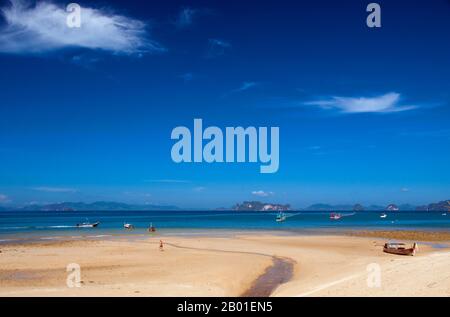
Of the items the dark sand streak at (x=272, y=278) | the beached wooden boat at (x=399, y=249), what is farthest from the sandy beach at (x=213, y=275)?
the beached wooden boat at (x=399, y=249)

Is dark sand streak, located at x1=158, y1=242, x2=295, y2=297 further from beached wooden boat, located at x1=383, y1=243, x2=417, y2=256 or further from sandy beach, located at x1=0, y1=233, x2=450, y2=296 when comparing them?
beached wooden boat, located at x1=383, y1=243, x2=417, y2=256

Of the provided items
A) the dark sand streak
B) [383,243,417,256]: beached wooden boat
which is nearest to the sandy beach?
the dark sand streak

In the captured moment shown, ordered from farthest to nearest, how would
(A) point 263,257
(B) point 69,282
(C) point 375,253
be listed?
(C) point 375,253, (A) point 263,257, (B) point 69,282

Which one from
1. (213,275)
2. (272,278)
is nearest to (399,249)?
(272,278)

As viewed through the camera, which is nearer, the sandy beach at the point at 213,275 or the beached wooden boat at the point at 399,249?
the sandy beach at the point at 213,275

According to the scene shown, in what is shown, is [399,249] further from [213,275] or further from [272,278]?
[213,275]

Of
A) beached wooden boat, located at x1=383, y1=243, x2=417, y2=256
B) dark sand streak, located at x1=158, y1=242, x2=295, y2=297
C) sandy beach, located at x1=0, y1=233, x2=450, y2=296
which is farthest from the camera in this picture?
beached wooden boat, located at x1=383, y1=243, x2=417, y2=256

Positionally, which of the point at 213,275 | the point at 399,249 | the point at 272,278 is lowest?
the point at 399,249

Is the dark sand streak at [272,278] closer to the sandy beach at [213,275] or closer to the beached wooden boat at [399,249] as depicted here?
the sandy beach at [213,275]
